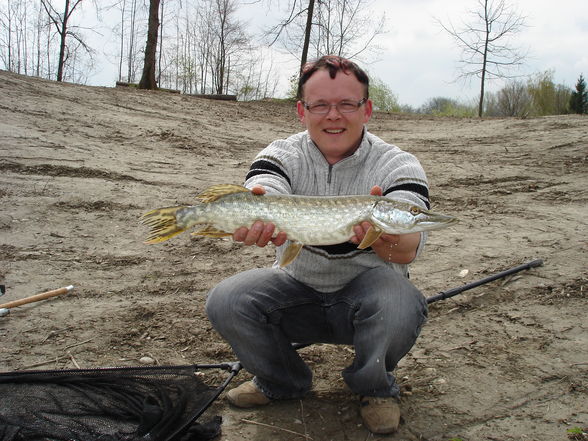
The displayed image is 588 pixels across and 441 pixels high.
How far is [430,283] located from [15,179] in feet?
15.7

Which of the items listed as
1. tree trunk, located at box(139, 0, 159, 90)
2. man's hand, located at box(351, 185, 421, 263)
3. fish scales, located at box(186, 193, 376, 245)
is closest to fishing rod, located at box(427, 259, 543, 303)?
man's hand, located at box(351, 185, 421, 263)

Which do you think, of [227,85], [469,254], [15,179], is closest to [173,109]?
[15,179]

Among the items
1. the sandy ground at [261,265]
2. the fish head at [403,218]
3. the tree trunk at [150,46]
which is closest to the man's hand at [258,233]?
the fish head at [403,218]

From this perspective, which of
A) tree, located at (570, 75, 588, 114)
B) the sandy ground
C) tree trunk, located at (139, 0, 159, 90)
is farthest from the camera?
tree, located at (570, 75, 588, 114)

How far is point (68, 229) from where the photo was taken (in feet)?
16.0

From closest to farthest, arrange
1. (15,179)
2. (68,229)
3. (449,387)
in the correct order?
1. (449,387)
2. (68,229)
3. (15,179)

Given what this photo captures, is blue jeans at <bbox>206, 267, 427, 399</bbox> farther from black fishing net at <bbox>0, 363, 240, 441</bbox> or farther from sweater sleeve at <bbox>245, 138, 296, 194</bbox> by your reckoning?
sweater sleeve at <bbox>245, 138, 296, 194</bbox>

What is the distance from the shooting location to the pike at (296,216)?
2355 millimetres

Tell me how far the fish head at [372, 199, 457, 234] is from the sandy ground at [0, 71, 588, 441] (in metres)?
0.93

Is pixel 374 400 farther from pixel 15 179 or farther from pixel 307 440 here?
pixel 15 179

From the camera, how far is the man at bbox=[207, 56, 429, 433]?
7.54 feet

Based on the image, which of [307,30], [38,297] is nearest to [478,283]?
[38,297]

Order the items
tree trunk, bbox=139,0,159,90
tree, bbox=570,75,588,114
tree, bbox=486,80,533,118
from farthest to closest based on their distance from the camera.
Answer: tree, bbox=486,80,533,118 < tree, bbox=570,75,588,114 < tree trunk, bbox=139,0,159,90

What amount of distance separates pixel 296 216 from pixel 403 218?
0.52 m
